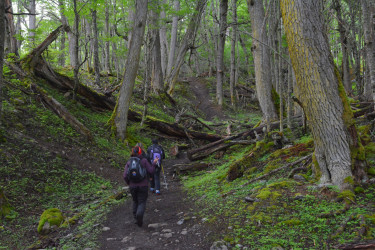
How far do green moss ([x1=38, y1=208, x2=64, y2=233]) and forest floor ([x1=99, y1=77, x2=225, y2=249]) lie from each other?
95cm

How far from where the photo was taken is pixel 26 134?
848 cm

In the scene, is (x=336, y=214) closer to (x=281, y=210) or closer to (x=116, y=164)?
(x=281, y=210)

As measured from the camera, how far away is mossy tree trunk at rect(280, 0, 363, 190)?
448 centimetres

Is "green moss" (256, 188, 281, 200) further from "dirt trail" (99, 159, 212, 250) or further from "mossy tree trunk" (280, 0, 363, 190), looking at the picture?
"dirt trail" (99, 159, 212, 250)

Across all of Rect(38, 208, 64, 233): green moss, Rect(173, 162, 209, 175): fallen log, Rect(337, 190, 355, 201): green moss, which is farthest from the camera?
Rect(173, 162, 209, 175): fallen log

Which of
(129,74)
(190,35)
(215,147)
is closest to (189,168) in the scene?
(215,147)

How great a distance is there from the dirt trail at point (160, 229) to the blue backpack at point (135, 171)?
0.94 metres

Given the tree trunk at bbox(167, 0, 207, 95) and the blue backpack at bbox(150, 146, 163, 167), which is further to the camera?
the tree trunk at bbox(167, 0, 207, 95)

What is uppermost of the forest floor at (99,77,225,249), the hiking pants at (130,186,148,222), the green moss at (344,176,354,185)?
the green moss at (344,176,354,185)

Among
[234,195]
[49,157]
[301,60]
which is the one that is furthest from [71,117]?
[301,60]

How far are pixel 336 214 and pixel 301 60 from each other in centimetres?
260

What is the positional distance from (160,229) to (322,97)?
12.4 ft

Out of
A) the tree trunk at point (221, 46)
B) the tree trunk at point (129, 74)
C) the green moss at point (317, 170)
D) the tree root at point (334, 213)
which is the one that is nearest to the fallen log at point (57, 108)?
the tree trunk at point (129, 74)

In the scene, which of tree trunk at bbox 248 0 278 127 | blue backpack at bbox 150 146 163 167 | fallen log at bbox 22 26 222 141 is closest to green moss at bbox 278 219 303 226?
blue backpack at bbox 150 146 163 167
